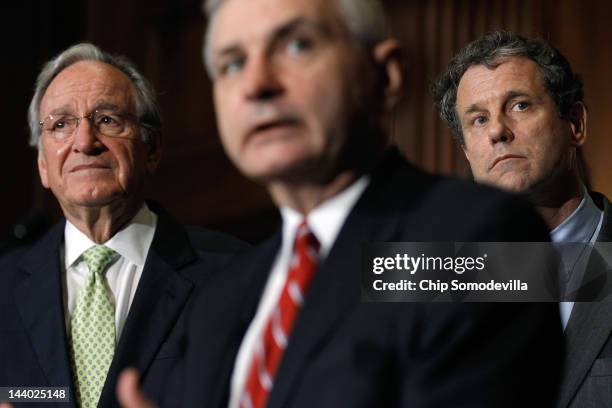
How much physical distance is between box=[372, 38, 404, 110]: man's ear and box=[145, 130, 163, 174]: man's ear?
85 cm

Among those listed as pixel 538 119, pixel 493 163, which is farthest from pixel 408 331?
pixel 538 119

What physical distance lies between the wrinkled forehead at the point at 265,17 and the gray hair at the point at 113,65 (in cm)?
84

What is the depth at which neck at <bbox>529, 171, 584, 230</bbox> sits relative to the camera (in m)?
1.55

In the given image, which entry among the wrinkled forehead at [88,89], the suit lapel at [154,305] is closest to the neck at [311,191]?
the suit lapel at [154,305]

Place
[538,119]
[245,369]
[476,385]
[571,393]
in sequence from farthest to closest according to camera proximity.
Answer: [538,119] → [571,393] → [245,369] → [476,385]

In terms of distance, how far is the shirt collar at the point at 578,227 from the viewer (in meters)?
1.54

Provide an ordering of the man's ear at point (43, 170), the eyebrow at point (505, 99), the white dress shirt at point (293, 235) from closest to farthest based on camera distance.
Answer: the white dress shirt at point (293, 235)
the eyebrow at point (505, 99)
the man's ear at point (43, 170)

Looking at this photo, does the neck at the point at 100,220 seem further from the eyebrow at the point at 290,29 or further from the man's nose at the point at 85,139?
the eyebrow at the point at 290,29

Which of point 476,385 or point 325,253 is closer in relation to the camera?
point 476,385

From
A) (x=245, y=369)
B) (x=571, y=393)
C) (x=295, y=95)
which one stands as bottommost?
(x=571, y=393)

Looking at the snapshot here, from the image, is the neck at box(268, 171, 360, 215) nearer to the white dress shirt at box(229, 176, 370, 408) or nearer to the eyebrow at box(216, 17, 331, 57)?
the white dress shirt at box(229, 176, 370, 408)

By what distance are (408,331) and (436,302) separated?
37mm

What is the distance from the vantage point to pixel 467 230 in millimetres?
872

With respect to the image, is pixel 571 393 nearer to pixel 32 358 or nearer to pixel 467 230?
pixel 467 230
